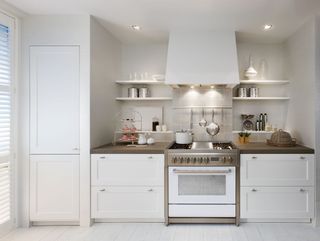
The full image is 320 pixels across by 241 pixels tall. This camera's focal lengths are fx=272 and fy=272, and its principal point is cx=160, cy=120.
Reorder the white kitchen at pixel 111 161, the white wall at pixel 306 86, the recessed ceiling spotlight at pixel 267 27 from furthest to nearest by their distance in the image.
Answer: the recessed ceiling spotlight at pixel 267 27 < the white wall at pixel 306 86 < the white kitchen at pixel 111 161

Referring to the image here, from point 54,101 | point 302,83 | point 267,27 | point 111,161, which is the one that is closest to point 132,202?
point 111,161

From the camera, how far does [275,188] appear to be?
3236mm

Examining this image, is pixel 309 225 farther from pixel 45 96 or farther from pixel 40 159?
pixel 45 96

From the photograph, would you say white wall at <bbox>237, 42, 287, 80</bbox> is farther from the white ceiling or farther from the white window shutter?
the white window shutter

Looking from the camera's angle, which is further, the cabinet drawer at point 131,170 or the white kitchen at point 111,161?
the cabinet drawer at point 131,170

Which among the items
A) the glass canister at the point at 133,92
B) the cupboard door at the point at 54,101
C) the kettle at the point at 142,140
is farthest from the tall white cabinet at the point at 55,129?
the glass canister at the point at 133,92

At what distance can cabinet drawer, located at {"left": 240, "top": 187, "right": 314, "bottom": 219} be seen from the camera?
127 inches

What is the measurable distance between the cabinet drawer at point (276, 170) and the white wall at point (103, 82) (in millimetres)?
1829

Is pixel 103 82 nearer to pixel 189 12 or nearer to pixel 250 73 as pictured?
pixel 189 12

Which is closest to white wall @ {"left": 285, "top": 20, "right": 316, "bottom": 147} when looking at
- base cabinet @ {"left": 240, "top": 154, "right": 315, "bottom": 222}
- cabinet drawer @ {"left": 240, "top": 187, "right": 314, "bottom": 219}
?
base cabinet @ {"left": 240, "top": 154, "right": 315, "bottom": 222}

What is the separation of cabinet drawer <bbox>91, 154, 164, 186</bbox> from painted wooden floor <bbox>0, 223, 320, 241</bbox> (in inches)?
20.4

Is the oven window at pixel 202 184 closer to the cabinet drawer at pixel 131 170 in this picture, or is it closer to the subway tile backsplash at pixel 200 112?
the cabinet drawer at pixel 131 170

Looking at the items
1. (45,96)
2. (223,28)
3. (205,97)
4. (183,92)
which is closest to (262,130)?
(205,97)

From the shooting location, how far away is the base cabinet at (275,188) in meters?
Result: 3.22
